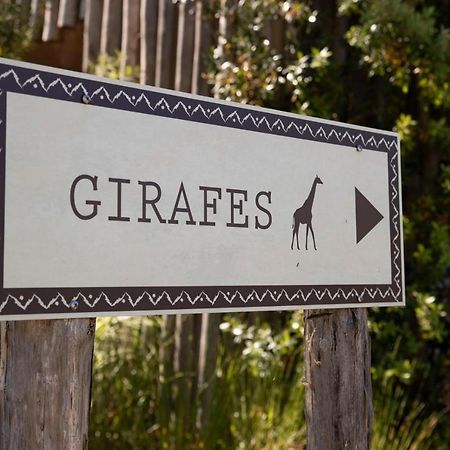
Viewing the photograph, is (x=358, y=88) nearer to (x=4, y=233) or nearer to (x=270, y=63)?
(x=270, y=63)

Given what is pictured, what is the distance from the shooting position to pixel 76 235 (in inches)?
68.4

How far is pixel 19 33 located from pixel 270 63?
1683mm

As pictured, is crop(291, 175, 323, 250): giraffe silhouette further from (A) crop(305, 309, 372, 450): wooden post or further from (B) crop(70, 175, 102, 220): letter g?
(B) crop(70, 175, 102, 220): letter g

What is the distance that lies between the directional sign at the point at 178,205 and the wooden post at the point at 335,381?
89 mm

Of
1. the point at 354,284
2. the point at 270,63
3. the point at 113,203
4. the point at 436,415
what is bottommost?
the point at 436,415

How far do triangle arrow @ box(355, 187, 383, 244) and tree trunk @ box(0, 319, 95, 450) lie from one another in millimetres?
917

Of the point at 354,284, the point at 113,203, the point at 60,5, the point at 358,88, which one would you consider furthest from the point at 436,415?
the point at 60,5

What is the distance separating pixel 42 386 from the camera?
1702 mm

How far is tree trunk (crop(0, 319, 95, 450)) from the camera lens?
5.52 feet

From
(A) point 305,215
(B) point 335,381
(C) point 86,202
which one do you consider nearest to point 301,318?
(B) point 335,381

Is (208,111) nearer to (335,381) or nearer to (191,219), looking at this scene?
(191,219)

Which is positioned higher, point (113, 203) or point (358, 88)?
point (358, 88)

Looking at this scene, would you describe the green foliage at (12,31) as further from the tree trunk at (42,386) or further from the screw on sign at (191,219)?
the tree trunk at (42,386)

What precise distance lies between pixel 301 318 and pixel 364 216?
1672 mm
